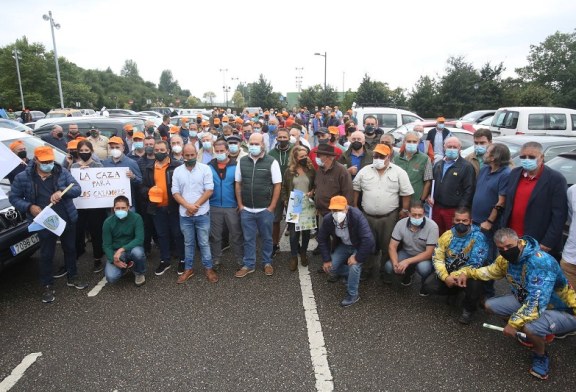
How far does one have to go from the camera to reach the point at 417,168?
17.3 feet

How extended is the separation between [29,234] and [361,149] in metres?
4.78

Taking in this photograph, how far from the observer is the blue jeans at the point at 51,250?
458 cm

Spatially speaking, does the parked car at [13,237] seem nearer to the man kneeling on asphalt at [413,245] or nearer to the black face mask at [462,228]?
the man kneeling on asphalt at [413,245]

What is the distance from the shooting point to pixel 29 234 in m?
4.75

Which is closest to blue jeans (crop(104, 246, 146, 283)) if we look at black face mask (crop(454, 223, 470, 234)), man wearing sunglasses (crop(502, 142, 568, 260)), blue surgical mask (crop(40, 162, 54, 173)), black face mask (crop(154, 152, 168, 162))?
black face mask (crop(154, 152, 168, 162))

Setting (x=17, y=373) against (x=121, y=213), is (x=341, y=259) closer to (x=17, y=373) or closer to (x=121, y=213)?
(x=121, y=213)

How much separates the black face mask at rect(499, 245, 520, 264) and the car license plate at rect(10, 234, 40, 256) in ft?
17.6

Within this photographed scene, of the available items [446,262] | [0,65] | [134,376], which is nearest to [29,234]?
[134,376]

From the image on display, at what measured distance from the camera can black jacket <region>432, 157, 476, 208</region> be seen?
4.84m

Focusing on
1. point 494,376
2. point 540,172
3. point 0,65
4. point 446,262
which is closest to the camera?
point 494,376

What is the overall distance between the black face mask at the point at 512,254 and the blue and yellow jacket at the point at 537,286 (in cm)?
4

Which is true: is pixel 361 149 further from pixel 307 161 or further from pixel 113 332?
pixel 113 332

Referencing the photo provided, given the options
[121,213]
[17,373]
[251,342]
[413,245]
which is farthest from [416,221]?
[17,373]

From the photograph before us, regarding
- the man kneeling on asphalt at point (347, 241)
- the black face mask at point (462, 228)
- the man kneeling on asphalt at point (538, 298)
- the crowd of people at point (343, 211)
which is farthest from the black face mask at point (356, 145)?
the man kneeling on asphalt at point (538, 298)
